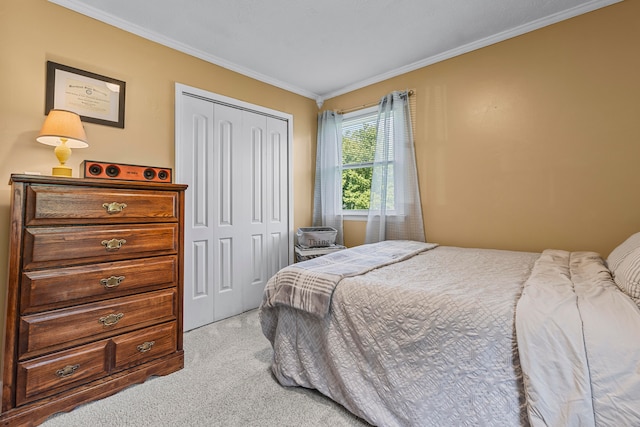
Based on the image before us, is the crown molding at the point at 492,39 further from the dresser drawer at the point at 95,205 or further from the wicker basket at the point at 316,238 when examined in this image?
the dresser drawer at the point at 95,205

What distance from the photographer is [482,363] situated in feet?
3.54

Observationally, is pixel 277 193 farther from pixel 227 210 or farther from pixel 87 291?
pixel 87 291

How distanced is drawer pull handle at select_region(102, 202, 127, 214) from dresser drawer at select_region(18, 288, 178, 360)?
0.51 metres

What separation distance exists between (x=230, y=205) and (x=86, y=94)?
135cm

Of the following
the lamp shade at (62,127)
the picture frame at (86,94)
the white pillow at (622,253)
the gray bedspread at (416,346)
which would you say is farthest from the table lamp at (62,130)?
the white pillow at (622,253)

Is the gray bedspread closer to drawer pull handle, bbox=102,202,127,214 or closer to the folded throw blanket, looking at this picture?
the folded throw blanket

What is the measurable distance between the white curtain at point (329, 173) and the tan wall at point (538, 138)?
976 millimetres

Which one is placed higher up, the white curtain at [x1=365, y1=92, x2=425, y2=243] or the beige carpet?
the white curtain at [x1=365, y1=92, x2=425, y2=243]

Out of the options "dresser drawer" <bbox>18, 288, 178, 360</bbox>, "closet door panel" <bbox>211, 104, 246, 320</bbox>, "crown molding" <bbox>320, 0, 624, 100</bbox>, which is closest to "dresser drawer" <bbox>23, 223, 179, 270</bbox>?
"dresser drawer" <bbox>18, 288, 178, 360</bbox>

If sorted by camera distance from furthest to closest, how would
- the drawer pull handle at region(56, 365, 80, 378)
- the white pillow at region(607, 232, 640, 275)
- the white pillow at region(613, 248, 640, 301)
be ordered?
the drawer pull handle at region(56, 365, 80, 378) → the white pillow at region(607, 232, 640, 275) → the white pillow at region(613, 248, 640, 301)

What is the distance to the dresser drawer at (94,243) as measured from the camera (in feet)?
4.64

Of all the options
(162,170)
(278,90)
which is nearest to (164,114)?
(162,170)

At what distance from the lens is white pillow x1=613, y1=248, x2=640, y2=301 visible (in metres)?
1.02

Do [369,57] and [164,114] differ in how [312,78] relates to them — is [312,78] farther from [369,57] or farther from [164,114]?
[164,114]
